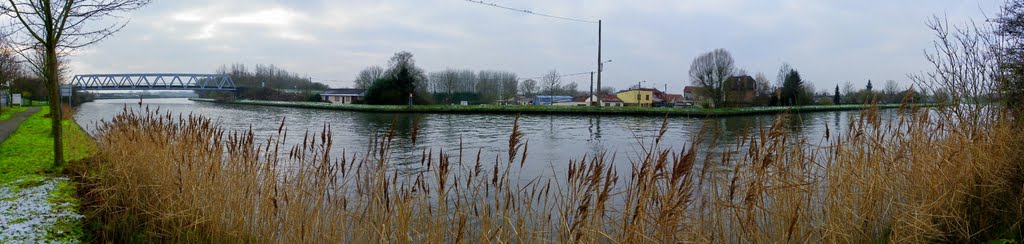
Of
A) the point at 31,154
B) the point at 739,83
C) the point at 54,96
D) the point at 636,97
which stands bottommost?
the point at 31,154

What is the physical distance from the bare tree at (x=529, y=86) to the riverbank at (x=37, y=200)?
95764 millimetres

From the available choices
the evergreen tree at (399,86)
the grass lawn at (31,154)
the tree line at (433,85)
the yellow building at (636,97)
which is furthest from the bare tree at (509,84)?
the grass lawn at (31,154)

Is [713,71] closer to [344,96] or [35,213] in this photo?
[35,213]

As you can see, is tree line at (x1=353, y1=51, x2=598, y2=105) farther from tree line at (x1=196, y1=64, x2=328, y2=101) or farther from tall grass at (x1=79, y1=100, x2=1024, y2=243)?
tall grass at (x1=79, y1=100, x2=1024, y2=243)

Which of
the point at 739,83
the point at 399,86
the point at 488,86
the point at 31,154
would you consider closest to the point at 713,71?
the point at 739,83

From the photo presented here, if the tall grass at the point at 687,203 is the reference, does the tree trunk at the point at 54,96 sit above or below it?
above

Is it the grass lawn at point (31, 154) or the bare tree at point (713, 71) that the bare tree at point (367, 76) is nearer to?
the bare tree at point (713, 71)

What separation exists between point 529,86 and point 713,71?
56.1 metres

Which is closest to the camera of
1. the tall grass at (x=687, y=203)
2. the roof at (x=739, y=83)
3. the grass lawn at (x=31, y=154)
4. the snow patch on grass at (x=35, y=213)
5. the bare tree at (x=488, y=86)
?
the tall grass at (x=687, y=203)

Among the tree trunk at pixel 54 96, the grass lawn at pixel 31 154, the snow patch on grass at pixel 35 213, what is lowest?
the snow patch on grass at pixel 35 213

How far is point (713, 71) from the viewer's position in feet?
167

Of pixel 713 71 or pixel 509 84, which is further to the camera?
pixel 509 84

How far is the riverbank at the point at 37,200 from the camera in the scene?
4.65 metres

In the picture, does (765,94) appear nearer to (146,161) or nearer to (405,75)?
(405,75)
